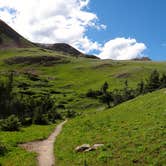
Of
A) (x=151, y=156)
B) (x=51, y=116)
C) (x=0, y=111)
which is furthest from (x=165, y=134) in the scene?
(x=0, y=111)

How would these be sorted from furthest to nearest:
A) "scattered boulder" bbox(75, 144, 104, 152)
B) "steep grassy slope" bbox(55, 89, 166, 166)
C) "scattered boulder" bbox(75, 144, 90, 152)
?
1. "scattered boulder" bbox(75, 144, 90, 152)
2. "scattered boulder" bbox(75, 144, 104, 152)
3. "steep grassy slope" bbox(55, 89, 166, 166)

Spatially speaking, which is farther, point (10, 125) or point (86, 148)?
point (10, 125)

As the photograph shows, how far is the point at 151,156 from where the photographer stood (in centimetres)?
2736

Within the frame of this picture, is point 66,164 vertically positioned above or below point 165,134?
below

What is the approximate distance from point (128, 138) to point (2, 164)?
1161cm

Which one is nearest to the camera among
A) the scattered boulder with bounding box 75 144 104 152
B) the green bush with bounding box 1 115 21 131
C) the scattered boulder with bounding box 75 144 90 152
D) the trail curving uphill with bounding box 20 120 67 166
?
the trail curving uphill with bounding box 20 120 67 166

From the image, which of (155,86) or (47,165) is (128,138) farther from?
(155,86)

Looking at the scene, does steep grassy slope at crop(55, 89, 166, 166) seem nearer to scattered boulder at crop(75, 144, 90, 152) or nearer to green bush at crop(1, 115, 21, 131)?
scattered boulder at crop(75, 144, 90, 152)

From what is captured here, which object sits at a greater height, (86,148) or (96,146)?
(96,146)

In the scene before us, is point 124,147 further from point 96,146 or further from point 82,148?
point 82,148

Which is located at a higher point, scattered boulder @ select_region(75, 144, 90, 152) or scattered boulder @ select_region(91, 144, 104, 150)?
scattered boulder @ select_region(91, 144, 104, 150)

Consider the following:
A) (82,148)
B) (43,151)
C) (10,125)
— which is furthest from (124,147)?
(10,125)

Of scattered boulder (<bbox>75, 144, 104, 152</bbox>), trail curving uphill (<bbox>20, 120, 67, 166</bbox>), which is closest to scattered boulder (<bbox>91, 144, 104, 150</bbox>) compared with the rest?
scattered boulder (<bbox>75, 144, 104, 152</bbox>)

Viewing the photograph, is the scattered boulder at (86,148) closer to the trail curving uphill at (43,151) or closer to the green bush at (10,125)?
the trail curving uphill at (43,151)
